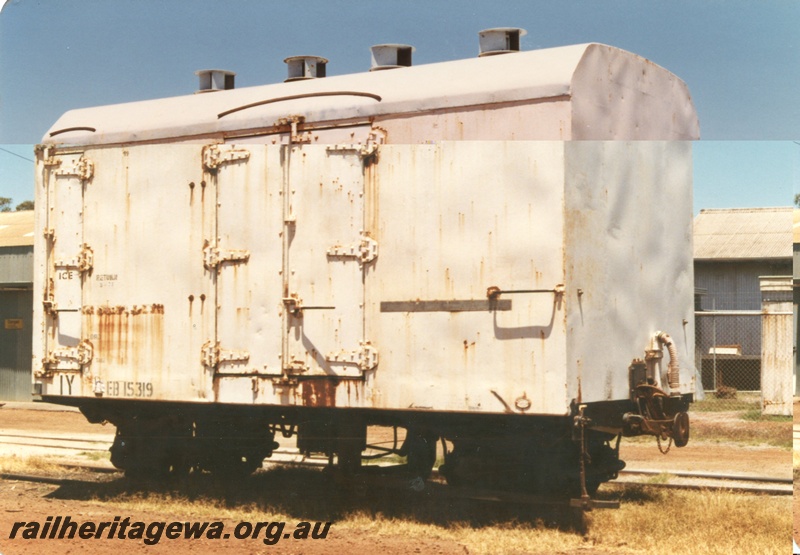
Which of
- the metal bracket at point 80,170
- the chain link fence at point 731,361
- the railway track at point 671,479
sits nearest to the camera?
the metal bracket at point 80,170

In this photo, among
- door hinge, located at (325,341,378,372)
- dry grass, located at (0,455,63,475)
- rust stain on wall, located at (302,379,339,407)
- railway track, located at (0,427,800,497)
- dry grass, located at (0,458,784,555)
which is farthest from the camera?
dry grass, located at (0,455,63,475)

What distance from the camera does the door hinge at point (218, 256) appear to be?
9234 mm

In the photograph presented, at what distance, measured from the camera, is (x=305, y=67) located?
1019cm

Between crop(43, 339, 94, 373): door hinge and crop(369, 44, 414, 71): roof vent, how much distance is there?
417 cm

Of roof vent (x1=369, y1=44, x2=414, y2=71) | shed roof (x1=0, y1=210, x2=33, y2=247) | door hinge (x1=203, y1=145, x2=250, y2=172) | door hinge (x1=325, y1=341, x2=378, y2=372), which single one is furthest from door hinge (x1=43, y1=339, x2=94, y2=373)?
shed roof (x1=0, y1=210, x2=33, y2=247)

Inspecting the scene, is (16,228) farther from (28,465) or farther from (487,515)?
(487,515)

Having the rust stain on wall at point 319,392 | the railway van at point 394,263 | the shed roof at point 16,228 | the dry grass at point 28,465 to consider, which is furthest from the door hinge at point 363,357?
the shed roof at point 16,228

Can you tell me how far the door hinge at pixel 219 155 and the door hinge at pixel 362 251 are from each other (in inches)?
58.6

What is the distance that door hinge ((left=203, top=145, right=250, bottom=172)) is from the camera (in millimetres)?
9344

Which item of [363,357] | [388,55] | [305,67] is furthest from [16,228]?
[363,357]

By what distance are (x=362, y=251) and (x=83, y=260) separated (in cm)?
341

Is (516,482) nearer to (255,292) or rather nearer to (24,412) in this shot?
(255,292)

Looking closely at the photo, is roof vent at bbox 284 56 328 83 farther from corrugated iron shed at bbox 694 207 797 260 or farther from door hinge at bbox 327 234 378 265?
corrugated iron shed at bbox 694 207 797 260

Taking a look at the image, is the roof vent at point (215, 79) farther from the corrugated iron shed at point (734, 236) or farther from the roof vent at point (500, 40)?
the corrugated iron shed at point (734, 236)
